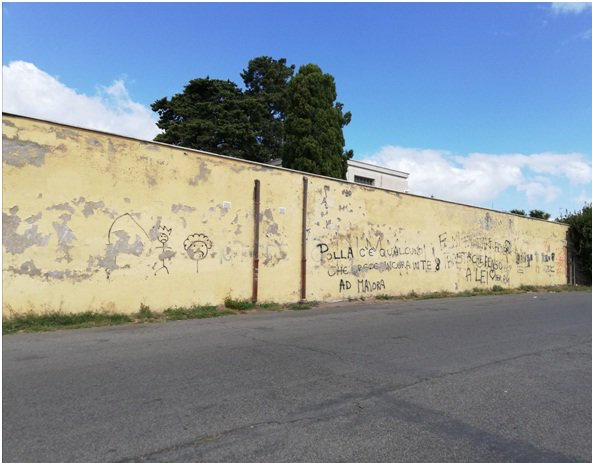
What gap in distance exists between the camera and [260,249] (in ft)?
42.0

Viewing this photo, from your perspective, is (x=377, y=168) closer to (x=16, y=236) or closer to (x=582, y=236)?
(x=582, y=236)

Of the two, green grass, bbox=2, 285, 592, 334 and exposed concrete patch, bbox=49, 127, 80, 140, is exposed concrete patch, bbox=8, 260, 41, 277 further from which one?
exposed concrete patch, bbox=49, 127, 80, 140

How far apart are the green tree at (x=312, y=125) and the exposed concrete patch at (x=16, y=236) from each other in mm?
14544

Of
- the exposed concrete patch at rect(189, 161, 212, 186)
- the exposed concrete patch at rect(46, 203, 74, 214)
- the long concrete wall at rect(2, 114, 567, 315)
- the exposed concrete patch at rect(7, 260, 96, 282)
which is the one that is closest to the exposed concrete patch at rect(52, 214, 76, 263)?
the long concrete wall at rect(2, 114, 567, 315)

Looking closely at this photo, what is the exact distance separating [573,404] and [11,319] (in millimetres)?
9124

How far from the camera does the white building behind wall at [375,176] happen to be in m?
32.4

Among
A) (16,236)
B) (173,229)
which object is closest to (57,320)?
(16,236)

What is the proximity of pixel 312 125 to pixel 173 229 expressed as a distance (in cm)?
1327

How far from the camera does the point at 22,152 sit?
365 inches

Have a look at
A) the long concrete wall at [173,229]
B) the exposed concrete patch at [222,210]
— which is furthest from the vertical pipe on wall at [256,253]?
the exposed concrete patch at [222,210]

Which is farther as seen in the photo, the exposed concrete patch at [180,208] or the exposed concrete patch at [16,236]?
the exposed concrete patch at [180,208]

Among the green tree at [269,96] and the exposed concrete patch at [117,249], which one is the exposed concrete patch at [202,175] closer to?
the exposed concrete patch at [117,249]

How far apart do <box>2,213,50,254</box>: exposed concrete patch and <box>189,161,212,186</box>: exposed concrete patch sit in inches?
141

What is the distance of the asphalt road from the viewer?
3648 millimetres
